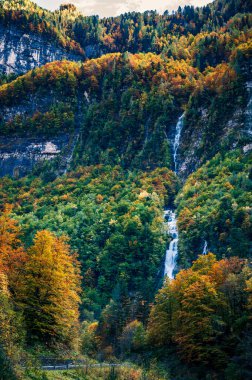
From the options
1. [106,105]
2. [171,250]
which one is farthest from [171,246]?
[106,105]

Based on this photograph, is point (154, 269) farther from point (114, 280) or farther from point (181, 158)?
point (181, 158)

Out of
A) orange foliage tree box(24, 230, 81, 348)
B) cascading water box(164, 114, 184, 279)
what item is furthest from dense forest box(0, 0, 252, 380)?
cascading water box(164, 114, 184, 279)

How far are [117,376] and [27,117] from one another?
134 metres

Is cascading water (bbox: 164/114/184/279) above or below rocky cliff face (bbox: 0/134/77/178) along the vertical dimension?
below

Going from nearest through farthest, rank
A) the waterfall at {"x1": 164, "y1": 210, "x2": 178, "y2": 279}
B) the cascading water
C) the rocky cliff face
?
1. the waterfall at {"x1": 164, "y1": 210, "x2": 178, "y2": 279}
2. the cascading water
3. the rocky cliff face

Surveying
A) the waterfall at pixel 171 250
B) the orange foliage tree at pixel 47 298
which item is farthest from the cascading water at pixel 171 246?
the orange foliage tree at pixel 47 298

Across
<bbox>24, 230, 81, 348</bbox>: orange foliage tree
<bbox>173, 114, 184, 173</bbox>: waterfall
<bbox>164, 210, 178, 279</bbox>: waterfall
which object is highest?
<bbox>173, 114, 184, 173</bbox>: waterfall

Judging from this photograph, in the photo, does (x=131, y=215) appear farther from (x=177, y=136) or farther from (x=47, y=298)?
(x=47, y=298)

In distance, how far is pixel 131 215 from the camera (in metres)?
113

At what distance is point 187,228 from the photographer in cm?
10475

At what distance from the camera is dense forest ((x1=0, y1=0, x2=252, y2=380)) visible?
1909 inches

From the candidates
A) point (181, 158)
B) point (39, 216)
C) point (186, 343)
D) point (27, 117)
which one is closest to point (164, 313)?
point (186, 343)

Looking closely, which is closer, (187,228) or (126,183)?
(187,228)

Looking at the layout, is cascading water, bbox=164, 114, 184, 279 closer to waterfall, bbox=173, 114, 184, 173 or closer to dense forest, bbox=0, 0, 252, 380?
dense forest, bbox=0, 0, 252, 380
